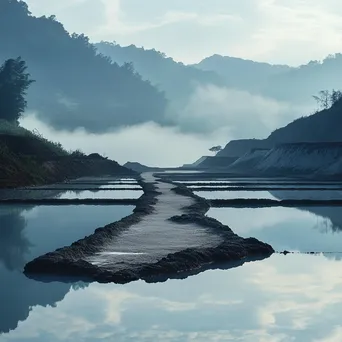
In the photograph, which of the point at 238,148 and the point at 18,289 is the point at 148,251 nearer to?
the point at 18,289

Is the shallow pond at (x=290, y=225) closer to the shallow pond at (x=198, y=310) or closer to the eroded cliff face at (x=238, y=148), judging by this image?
the shallow pond at (x=198, y=310)

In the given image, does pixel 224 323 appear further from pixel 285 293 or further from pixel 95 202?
pixel 95 202

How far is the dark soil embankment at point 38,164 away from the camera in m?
52.6

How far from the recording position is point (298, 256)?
1659 cm

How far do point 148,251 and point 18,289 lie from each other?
463 cm

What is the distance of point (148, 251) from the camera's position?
16234 millimetres

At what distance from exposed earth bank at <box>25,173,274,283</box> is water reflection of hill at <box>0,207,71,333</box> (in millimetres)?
671

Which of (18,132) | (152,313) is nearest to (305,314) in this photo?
(152,313)

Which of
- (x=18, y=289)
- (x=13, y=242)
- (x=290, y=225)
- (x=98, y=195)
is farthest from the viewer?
(x=98, y=195)

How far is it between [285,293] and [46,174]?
53392 mm

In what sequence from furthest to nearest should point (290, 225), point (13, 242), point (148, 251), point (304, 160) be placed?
point (304, 160), point (290, 225), point (13, 242), point (148, 251)

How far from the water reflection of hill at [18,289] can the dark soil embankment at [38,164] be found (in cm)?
3298

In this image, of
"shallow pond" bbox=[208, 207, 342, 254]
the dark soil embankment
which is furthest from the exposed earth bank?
the dark soil embankment

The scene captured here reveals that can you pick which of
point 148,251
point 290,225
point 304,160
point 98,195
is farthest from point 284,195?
point 304,160
